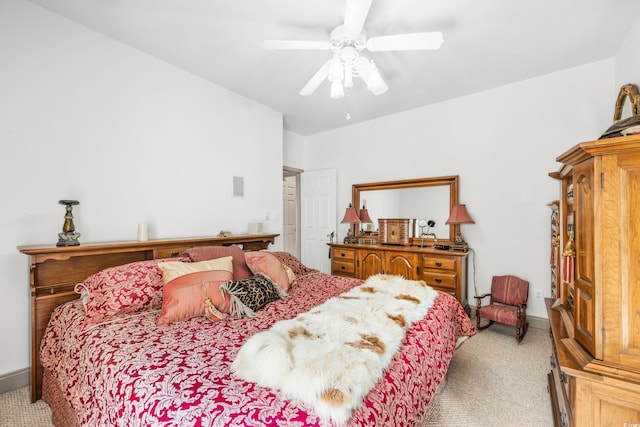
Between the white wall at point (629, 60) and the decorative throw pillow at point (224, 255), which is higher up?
the white wall at point (629, 60)

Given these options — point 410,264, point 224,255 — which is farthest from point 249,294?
point 410,264

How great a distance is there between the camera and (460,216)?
11.0 feet

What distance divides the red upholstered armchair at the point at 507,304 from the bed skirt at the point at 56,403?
11.5 feet

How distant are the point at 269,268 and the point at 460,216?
2467 millimetres

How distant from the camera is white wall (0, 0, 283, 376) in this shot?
197cm

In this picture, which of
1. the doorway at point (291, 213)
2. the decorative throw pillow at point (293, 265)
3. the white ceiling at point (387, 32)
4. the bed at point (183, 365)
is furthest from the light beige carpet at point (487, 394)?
the doorway at point (291, 213)

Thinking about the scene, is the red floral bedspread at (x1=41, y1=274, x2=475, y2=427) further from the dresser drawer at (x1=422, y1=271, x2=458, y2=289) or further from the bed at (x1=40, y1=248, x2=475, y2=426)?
the dresser drawer at (x1=422, y1=271, x2=458, y2=289)

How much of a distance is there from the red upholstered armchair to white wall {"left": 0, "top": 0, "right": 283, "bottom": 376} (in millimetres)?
3182

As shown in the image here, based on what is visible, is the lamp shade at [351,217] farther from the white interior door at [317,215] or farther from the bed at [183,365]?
the bed at [183,365]

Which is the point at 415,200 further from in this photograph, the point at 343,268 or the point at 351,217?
the point at 343,268

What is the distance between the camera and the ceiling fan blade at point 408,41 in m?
1.74

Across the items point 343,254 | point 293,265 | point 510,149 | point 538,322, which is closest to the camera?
point 293,265

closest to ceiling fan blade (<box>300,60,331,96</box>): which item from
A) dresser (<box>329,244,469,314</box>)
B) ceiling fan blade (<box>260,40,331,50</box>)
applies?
ceiling fan blade (<box>260,40,331,50</box>)

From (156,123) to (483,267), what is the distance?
13.6 ft
